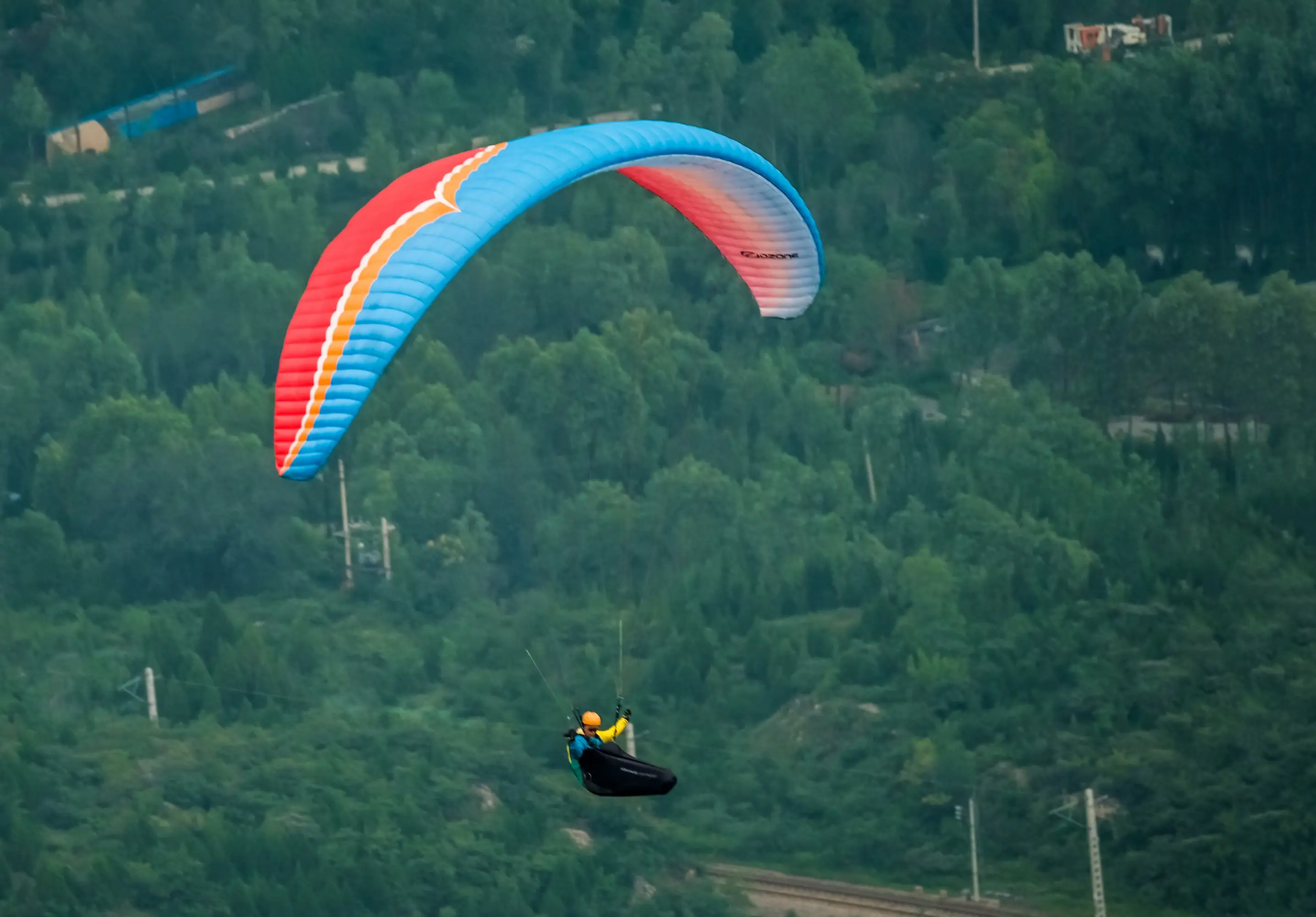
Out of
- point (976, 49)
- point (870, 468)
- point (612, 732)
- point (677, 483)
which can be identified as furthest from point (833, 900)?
point (976, 49)

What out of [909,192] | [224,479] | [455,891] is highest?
[909,192]

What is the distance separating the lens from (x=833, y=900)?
4362 centimetres

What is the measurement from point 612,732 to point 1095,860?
20.8 meters

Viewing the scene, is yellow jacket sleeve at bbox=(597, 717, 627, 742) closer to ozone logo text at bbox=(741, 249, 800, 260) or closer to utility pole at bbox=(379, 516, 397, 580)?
ozone logo text at bbox=(741, 249, 800, 260)

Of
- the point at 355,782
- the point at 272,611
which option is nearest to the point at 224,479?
Result: the point at 272,611

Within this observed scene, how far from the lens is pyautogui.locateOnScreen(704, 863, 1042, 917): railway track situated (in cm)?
4297

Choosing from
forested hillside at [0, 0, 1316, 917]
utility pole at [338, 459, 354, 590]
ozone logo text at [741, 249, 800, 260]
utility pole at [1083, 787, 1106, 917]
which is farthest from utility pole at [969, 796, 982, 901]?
ozone logo text at [741, 249, 800, 260]

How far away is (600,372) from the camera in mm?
Answer: 54438

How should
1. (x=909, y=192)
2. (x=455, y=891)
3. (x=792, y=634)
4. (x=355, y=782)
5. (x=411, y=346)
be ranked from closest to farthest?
1. (x=455, y=891)
2. (x=355, y=782)
3. (x=792, y=634)
4. (x=411, y=346)
5. (x=909, y=192)

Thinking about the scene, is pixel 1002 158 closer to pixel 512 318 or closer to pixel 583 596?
pixel 512 318

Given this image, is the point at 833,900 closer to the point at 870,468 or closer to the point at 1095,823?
the point at 1095,823

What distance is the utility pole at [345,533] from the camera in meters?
53.3

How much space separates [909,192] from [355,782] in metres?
22.2

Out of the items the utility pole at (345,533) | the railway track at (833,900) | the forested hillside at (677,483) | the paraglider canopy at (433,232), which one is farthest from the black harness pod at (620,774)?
the utility pole at (345,533)
